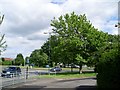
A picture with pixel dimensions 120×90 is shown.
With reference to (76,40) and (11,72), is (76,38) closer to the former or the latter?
(76,40)

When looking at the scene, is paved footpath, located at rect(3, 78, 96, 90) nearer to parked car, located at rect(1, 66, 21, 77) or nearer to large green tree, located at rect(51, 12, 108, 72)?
parked car, located at rect(1, 66, 21, 77)

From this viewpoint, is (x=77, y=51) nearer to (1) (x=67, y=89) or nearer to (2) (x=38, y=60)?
(1) (x=67, y=89)

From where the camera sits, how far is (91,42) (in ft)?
193

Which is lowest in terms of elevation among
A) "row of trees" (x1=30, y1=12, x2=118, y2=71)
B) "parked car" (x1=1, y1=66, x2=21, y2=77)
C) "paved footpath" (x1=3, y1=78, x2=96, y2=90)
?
"paved footpath" (x1=3, y1=78, x2=96, y2=90)

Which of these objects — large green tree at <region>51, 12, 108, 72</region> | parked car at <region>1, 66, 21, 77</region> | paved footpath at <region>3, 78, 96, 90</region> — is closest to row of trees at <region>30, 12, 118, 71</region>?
large green tree at <region>51, 12, 108, 72</region>

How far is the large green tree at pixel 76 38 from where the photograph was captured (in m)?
58.7

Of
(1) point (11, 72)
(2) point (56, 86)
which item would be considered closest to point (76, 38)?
(1) point (11, 72)

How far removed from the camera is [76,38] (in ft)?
190

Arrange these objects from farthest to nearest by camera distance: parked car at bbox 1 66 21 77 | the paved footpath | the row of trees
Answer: the row of trees → parked car at bbox 1 66 21 77 → the paved footpath

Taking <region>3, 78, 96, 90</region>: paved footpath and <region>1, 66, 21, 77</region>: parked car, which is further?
<region>1, 66, 21, 77</region>: parked car

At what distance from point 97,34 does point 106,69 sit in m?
45.3

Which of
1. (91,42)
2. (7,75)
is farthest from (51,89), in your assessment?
(91,42)

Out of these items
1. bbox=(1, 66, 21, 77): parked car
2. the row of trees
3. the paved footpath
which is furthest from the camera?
the row of trees

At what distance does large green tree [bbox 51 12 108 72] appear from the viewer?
2309 inches
